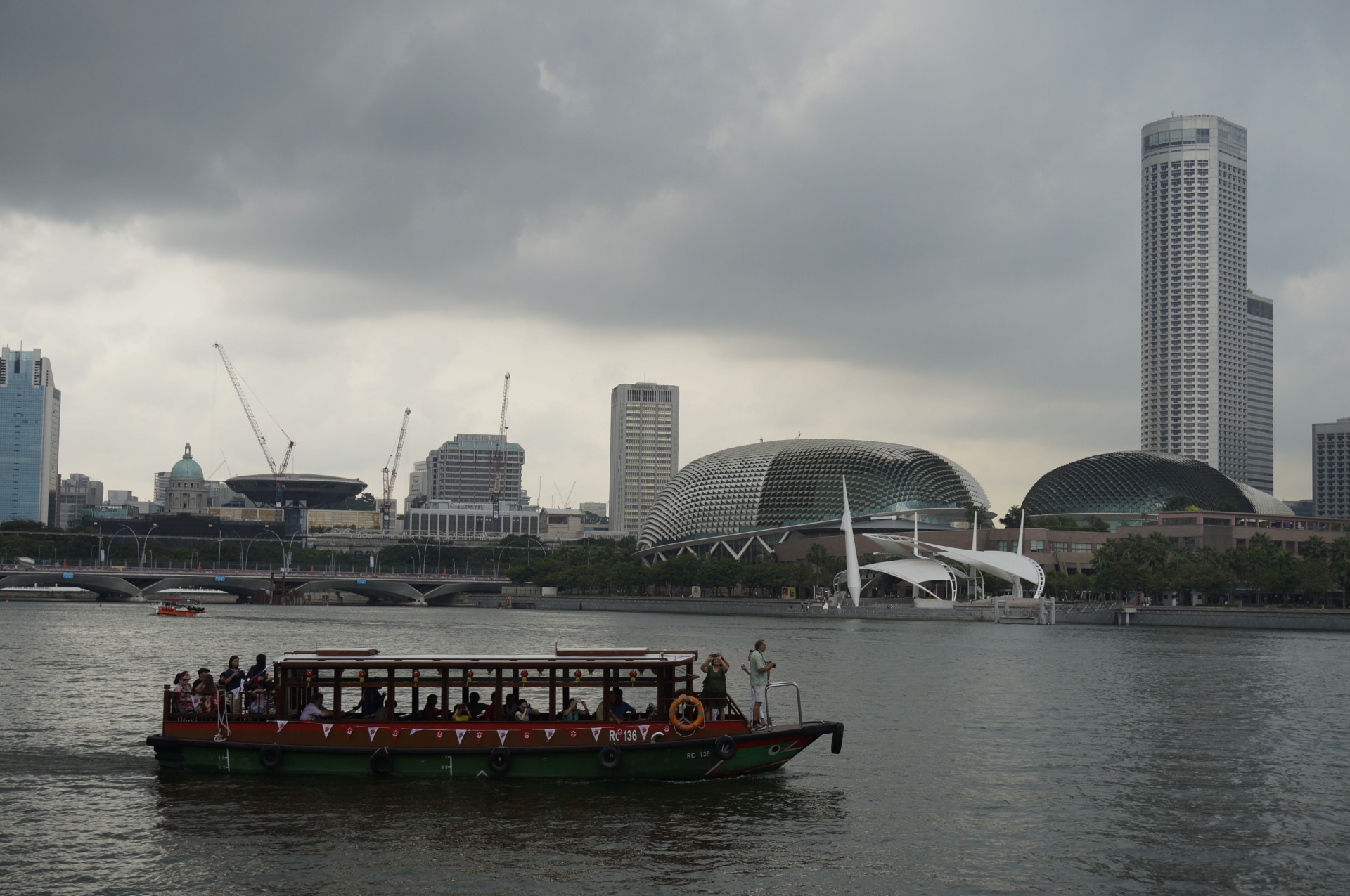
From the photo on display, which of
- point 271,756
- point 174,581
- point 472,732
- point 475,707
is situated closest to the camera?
point 472,732

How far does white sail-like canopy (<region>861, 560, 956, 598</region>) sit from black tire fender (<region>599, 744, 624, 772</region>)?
128 m

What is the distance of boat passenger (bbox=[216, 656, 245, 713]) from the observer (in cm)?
3225

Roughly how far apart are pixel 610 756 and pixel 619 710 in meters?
1.52

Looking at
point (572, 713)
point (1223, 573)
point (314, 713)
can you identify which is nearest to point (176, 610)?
point (1223, 573)

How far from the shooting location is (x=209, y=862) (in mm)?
24125

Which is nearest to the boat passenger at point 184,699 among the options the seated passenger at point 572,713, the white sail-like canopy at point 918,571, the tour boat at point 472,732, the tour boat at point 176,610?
the tour boat at point 472,732

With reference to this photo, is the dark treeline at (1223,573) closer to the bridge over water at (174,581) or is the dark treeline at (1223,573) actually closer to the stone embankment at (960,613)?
the stone embankment at (960,613)

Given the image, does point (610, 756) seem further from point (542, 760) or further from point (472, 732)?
point (472, 732)

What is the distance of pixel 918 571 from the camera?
161 m

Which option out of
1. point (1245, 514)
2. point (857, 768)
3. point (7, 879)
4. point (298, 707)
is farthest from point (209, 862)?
point (1245, 514)

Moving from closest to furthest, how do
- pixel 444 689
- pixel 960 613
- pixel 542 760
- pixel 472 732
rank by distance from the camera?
pixel 542 760, pixel 472 732, pixel 444 689, pixel 960 613

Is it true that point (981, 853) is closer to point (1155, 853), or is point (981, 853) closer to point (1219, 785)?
point (1155, 853)

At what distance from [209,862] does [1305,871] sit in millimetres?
18628

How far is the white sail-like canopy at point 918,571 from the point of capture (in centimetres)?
15807
